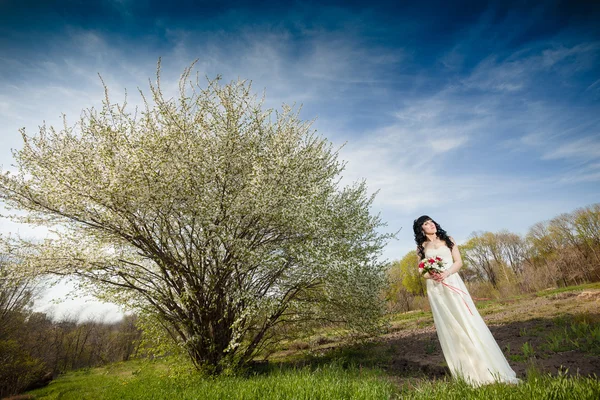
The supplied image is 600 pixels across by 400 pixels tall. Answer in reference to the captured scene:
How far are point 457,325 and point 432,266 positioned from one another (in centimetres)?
105

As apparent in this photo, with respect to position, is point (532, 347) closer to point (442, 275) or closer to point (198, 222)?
point (442, 275)

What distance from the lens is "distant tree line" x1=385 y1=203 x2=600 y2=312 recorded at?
2723 cm

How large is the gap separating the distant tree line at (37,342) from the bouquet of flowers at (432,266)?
341 inches

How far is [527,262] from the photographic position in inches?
1784

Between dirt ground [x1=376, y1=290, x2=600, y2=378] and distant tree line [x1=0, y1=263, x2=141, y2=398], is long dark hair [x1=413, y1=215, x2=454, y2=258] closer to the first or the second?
dirt ground [x1=376, y1=290, x2=600, y2=378]

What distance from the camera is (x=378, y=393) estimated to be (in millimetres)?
3641

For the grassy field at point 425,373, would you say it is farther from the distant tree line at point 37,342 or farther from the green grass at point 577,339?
the distant tree line at point 37,342

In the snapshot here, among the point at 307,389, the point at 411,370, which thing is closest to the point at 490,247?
the point at 411,370

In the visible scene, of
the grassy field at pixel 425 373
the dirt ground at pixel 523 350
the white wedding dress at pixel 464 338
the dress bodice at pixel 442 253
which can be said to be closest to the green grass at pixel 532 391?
the grassy field at pixel 425 373

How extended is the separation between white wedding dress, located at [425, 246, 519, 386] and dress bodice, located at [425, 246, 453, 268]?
0.06 ft

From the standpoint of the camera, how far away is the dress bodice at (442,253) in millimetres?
5449

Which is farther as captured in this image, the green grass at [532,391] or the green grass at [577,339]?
the green grass at [577,339]

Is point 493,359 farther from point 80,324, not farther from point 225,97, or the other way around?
point 80,324

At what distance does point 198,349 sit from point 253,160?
540cm
